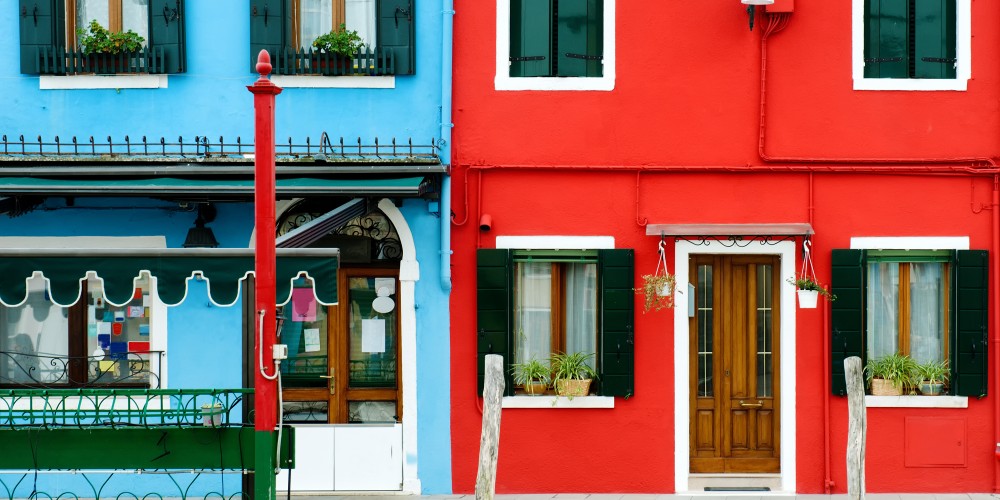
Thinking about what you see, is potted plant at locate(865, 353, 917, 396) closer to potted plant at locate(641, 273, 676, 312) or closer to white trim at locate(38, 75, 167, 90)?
potted plant at locate(641, 273, 676, 312)

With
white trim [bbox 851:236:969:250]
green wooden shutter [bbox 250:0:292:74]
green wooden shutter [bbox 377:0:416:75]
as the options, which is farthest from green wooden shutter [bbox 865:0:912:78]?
green wooden shutter [bbox 250:0:292:74]

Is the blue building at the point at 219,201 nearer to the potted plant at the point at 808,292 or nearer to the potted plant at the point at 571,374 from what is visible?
the potted plant at the point at 571,374

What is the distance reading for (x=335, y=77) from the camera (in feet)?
38.9

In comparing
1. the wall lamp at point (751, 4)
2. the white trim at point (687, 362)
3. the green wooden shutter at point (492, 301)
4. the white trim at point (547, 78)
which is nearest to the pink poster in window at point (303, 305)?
the green wooden shutter at point (492, 301)

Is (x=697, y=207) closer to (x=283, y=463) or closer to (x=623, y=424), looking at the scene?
(x=623, y=424)

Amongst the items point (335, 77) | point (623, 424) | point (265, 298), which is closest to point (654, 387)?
point (623, 424)

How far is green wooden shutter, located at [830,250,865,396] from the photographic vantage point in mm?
11867

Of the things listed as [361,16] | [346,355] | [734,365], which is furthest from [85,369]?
[734,365]

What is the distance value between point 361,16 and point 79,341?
13.1 ft

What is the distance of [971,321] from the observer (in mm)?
11930

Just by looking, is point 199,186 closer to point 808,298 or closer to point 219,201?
point 219,201

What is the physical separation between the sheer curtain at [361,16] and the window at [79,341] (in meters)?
3.07

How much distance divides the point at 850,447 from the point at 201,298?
588 centimetres

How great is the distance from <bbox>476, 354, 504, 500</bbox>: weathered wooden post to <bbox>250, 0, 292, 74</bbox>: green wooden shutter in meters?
3.73
